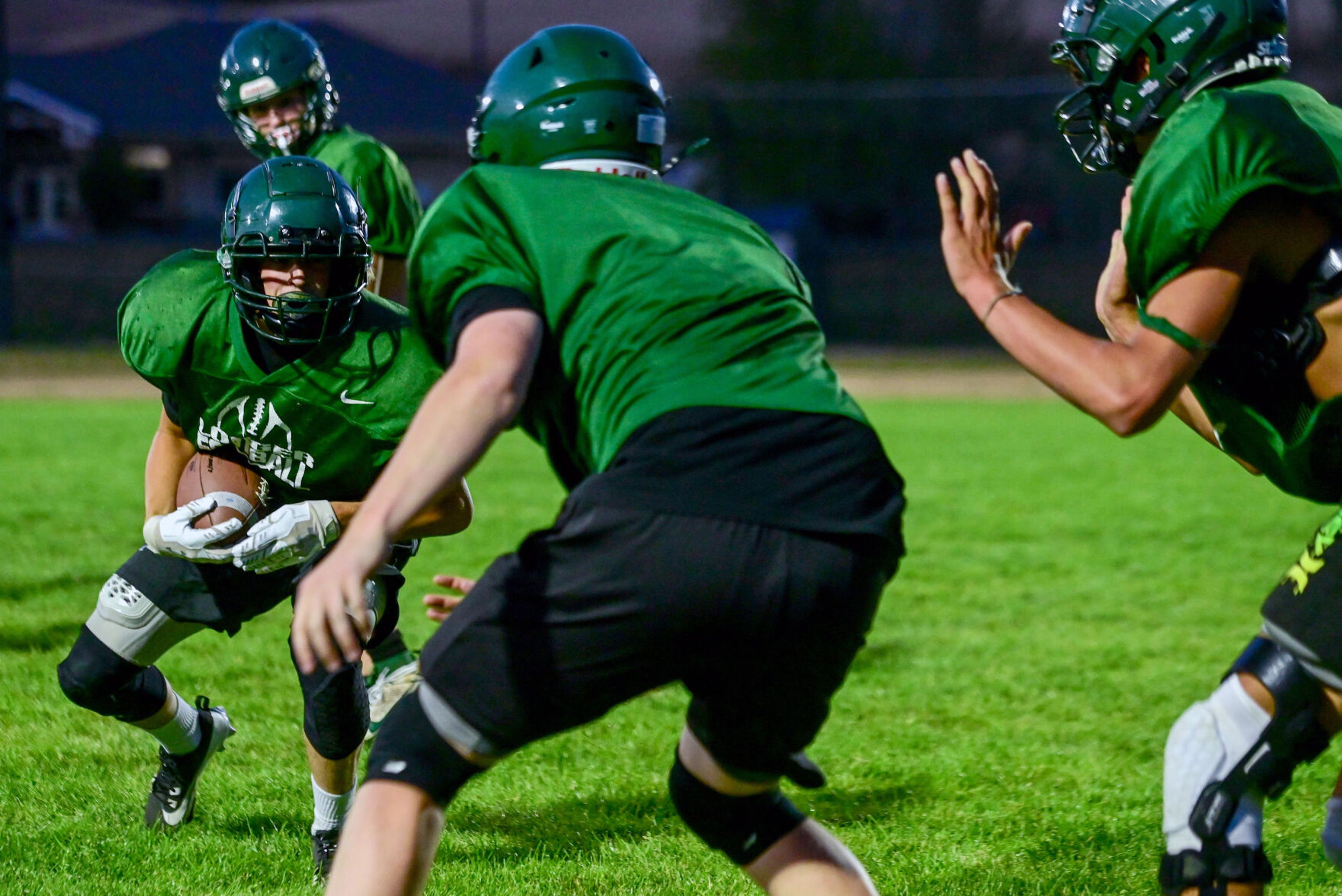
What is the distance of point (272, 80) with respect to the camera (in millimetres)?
5496

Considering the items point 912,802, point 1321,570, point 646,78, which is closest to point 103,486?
point 912,802

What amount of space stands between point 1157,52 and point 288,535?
2148 mm

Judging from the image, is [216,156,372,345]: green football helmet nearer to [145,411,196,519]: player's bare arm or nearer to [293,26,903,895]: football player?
[145,411,196,519]: player's bare arm

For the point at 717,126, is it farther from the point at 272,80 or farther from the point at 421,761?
the point at 421,761

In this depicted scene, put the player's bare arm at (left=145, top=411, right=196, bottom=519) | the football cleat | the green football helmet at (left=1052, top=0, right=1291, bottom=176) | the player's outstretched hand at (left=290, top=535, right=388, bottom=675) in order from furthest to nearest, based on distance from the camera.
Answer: the football cleat
the player's bare arm at (left=145, top=411, right=196, bottom=519)
the green football helmet at (left=1052, top=0, right=1291, bottom=176)
the player's outstretched hand at (left=290, top=535, right=388, bottom=675)

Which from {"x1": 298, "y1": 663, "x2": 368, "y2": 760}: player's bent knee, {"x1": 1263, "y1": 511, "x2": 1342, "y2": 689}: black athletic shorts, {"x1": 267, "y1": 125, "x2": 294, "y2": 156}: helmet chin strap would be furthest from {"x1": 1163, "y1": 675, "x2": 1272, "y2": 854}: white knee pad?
{"x1": 267, "y1": 125, "x2": 294, "y2": 156}: helmet chin strap

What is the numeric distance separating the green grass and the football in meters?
0.88

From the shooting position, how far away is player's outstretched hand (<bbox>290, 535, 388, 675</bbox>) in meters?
2.20

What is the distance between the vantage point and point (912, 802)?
4516 millimetres

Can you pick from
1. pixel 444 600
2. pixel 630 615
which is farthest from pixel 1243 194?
pixel 444 600

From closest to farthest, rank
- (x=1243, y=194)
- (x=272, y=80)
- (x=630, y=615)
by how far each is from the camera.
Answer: (x=630, y=615) < (x=1243, y=194) < (x=272, y=80)

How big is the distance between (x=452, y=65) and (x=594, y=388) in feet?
127

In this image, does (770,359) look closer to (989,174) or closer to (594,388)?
(594,388)

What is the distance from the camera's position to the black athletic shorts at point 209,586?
3.89 meters
